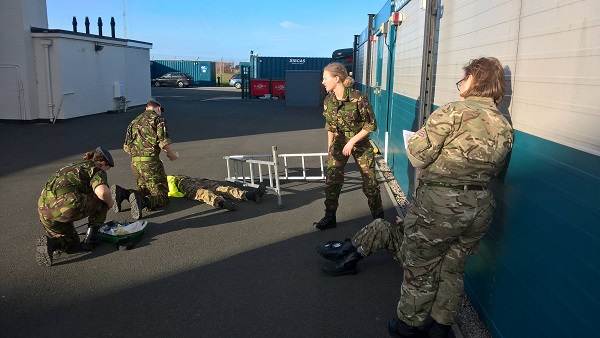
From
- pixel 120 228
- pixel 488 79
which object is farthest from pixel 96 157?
pixel 488 79

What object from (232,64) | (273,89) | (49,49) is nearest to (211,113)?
(49,49)

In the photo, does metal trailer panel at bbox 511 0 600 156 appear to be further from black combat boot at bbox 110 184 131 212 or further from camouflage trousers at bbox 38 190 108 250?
black combat boot at bbox 110 184 131 212

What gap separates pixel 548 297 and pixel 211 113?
21200 mm

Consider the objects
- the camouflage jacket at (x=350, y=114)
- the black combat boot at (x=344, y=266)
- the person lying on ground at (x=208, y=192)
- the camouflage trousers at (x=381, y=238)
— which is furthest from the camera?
the person lying on ground at (x=208, y=192)

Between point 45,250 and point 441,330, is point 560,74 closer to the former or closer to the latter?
point 441,330

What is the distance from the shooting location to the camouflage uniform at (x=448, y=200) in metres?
2.82

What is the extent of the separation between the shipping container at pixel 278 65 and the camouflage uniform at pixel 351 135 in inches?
1311

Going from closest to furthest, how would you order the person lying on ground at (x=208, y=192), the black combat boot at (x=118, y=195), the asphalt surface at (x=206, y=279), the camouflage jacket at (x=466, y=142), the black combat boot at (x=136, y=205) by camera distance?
1. the camouflage jacket at (x=466, y=142)
2. the asphalt surface at (x=206, y=279)
3. the black combat boot at (x=136, y=205)
4. the black combat boot at (x=118, y=195)
5. the person lying on ground at (x=208, y=192)

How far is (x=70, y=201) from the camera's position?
186 inches

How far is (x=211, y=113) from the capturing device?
22.7m

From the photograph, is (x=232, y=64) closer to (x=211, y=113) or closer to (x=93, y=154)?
(x=211, y=113)

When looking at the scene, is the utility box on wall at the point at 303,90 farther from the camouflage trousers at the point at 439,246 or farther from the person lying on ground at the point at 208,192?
the camouflage trousers at the point at 439,246

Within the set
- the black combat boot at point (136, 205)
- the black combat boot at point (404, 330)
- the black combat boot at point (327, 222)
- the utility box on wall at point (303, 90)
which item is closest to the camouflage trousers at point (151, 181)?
the black combat boot at point (136, 205)

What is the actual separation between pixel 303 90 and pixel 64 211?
24355 millimetres
